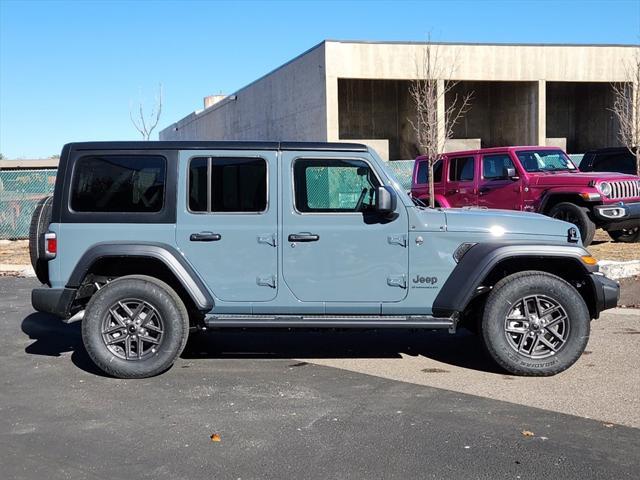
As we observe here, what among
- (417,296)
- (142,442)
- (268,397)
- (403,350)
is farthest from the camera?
(403,350)

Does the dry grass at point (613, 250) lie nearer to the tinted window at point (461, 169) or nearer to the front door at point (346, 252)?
the tinted window at point (461, 169)

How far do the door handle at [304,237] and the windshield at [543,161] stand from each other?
8218 millimetres

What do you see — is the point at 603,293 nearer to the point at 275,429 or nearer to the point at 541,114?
the point at 275,429

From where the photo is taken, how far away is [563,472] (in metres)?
3.79

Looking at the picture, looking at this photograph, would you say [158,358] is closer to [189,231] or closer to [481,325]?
[189,231]

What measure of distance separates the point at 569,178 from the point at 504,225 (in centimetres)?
706

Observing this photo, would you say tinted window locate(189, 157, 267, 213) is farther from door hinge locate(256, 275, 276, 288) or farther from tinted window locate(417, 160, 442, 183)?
tinted window locate(417, 160, 442, 183)

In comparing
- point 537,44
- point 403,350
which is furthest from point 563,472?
point 537,44

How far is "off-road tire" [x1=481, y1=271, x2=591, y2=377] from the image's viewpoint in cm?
557

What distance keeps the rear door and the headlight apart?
7.88 ft

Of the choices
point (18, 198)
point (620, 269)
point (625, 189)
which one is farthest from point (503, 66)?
point (620, 269)

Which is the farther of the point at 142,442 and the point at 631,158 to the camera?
the point at 631,158

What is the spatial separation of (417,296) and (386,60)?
2638 cm

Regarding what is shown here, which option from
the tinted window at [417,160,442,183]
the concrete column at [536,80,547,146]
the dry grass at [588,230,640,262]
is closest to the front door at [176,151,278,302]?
the dry grass at [588,230,640,262]
